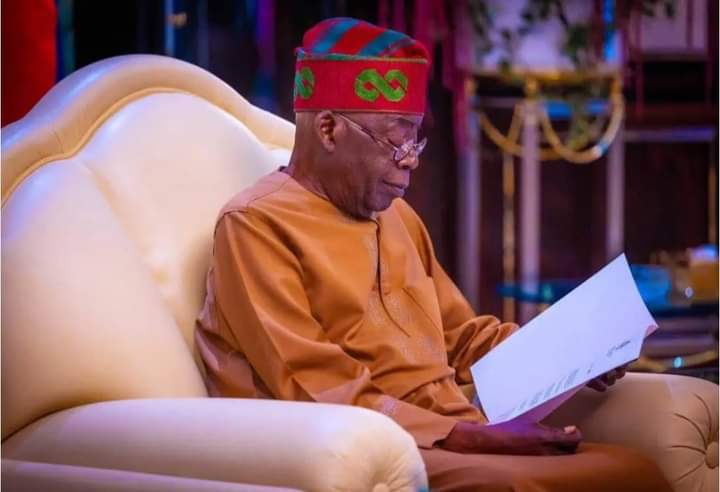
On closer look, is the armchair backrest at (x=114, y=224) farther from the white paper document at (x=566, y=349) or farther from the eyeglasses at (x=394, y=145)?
the white paper document at (x=566, y=349)

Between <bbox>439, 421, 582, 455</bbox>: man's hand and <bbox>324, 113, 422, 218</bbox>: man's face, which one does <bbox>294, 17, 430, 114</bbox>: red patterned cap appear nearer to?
<bbox>324, 113, 422, 218</bbox>: man's face

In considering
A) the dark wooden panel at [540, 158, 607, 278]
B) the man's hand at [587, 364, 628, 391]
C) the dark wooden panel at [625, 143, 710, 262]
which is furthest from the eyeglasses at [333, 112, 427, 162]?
the dark wooden panel at [625, 143, 710, 262]

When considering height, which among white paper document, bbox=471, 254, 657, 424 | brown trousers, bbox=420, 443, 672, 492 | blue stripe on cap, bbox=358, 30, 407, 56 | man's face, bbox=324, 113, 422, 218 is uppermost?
blue stripe on cap, bbox=358, 30, 407, 56

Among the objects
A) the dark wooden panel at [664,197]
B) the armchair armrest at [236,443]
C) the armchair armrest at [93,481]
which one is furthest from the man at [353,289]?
the dark wooden panel at [664,197]

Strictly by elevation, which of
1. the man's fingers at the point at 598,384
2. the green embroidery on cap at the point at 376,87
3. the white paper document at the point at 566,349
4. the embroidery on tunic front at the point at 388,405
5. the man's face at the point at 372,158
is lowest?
the man's fingers at the point at 598,384

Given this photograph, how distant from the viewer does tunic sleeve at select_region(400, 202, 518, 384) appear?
103 inches

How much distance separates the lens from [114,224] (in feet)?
7.58

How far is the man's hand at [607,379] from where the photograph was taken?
2434 millimetres

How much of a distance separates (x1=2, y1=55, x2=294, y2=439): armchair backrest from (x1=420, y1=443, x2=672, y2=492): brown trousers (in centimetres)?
43

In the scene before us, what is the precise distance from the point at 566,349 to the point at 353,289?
1.17ft

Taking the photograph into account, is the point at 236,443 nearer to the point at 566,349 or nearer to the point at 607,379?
the point at 566,349

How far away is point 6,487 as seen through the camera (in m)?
2.05

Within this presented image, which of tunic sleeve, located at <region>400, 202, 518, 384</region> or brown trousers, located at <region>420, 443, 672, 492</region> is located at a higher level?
tunic sleeve, located at <region>400, 202, 518, 384</region>

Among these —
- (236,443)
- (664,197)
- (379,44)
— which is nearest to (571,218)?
(664,197)
